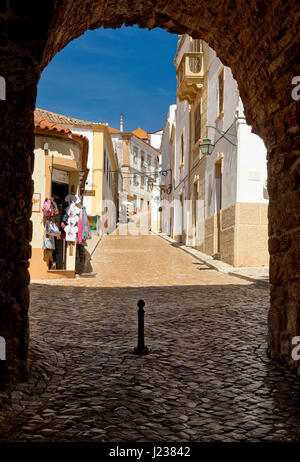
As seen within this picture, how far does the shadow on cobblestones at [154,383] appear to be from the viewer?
2.94 meters

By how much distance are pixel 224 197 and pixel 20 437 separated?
12670 millimetres

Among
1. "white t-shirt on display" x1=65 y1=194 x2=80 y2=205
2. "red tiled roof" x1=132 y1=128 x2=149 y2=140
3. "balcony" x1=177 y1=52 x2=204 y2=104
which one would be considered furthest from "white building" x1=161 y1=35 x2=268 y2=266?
"red tiled roof" x1=132 y1=128 x2=149 y2=140

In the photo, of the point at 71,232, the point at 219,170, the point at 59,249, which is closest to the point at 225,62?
the point at 71,232

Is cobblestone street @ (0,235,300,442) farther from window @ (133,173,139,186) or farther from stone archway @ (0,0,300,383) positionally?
window @ (133,173,139,186)

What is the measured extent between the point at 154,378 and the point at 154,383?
129 millimetres

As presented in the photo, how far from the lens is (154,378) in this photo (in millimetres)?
3990

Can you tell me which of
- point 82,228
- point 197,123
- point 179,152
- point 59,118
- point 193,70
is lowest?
point 82,228

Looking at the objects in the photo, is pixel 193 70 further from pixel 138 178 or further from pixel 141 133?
pixel 141 133

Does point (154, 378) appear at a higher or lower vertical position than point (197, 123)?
lower

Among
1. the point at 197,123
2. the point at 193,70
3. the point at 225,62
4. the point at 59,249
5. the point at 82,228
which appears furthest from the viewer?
the point at 197,123

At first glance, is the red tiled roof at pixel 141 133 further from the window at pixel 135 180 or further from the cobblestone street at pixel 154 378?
the cobblestone street at pixel 154 378

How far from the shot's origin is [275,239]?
4.55m

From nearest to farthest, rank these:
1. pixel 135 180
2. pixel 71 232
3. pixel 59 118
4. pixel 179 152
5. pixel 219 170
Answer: pixel 71 232
pixel 219 170
pixel 59 118
pixel 179 152
pixel 135 180
